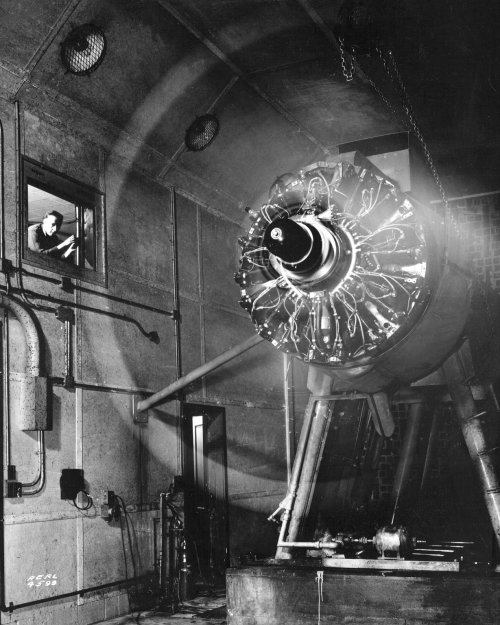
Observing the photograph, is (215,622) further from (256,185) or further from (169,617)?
(256,185)

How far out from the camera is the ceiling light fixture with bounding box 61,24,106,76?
6.66 meters

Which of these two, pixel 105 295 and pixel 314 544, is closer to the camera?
pixel 314 544

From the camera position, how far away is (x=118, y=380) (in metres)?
7.52

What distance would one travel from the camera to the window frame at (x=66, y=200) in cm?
665

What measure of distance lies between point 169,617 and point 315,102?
6.42 metres

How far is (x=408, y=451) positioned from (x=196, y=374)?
101 inches

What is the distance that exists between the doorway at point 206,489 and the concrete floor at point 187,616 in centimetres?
86

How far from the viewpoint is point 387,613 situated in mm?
3539

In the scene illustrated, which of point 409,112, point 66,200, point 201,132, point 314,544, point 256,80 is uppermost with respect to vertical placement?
point 256,80

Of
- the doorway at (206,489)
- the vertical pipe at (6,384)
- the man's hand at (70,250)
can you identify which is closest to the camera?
the vertical pipe at (6,384)

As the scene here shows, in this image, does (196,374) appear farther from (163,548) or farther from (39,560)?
(39,560)

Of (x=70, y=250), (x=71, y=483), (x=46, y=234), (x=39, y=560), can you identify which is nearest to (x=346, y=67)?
(x=70, y=250)

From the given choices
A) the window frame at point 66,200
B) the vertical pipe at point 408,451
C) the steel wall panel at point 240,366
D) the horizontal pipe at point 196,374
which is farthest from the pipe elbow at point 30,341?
the vertical pipe at point 408,451

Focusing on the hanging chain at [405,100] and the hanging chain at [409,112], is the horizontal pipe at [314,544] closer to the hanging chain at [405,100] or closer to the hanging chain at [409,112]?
the hanging chain at [409,112]
